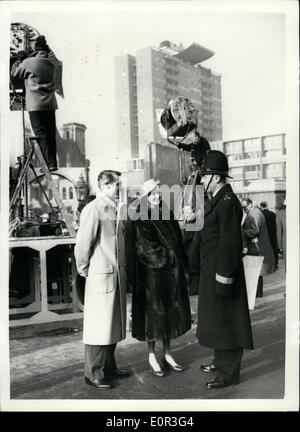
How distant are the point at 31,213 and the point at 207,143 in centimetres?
135

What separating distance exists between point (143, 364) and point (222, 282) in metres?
0.84

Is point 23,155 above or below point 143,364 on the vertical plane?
above

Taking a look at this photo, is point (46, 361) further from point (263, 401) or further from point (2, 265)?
point (263, 401)

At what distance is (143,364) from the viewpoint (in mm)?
3219

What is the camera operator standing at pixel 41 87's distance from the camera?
318 centimetres

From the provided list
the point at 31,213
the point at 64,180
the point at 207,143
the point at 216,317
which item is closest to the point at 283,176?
the point at 207,143

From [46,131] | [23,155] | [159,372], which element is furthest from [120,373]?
[46,131]

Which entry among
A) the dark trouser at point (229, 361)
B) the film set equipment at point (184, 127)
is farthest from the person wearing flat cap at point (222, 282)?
the film set equipment at point (184, 127)

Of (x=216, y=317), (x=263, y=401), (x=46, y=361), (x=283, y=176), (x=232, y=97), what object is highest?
(x=232, y=97)

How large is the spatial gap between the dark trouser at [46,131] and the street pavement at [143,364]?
3.93 feet

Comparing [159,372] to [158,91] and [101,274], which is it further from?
[158,91]

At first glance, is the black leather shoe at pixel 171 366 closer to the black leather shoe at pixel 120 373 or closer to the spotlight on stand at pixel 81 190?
the black leather shoe at pixel 120 373

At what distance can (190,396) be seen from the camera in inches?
125

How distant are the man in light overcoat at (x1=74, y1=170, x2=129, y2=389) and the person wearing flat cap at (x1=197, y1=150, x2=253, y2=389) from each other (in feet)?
1.89
